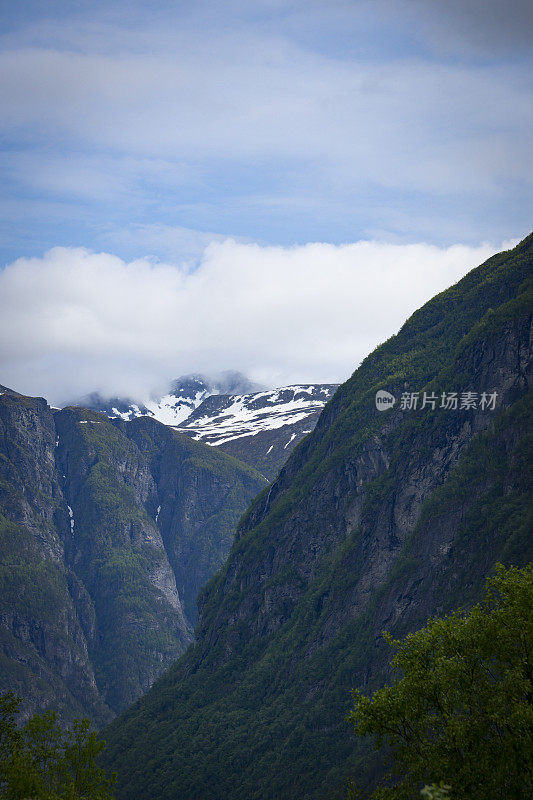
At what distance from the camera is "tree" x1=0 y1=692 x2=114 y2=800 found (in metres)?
59.6

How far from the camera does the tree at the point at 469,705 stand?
4766cm

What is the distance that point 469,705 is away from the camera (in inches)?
2040

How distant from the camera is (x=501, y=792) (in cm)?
4775

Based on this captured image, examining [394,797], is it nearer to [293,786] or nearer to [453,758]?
[453,758]

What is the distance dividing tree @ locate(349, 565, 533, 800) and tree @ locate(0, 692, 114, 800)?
2576 cm

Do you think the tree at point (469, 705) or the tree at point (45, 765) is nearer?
the tree at point (469, 705)

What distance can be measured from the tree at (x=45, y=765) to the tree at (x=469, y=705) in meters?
25.8

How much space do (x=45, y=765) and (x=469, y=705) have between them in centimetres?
3784

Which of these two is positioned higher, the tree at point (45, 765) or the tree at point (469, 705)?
the tree at point (469, 705)

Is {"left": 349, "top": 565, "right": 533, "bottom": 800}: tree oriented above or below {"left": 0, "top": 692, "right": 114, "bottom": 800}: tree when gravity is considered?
above

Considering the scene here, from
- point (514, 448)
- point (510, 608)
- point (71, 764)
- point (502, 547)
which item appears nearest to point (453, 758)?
point (510, 608)

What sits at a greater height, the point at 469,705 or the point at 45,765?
the point at 469,705

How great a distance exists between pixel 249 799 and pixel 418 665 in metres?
169

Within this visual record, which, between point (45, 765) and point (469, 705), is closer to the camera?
point (469, 705)
